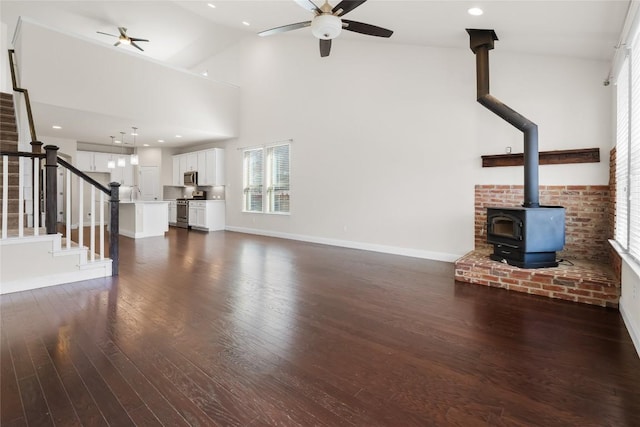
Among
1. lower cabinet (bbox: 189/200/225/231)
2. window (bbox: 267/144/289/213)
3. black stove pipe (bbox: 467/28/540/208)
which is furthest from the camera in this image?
lower cabinet (bbox: 189/200/225/231)

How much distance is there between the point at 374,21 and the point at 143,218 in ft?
21.5

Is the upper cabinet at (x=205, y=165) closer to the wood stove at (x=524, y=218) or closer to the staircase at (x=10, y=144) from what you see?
the staircase at (x=10, y=144)

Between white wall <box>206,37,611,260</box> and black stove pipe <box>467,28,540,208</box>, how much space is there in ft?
1.97

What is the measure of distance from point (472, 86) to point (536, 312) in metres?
3.52

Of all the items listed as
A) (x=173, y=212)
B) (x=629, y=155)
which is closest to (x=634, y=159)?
(x=629, y=155)

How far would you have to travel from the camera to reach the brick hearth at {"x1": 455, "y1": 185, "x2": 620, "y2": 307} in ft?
10.5

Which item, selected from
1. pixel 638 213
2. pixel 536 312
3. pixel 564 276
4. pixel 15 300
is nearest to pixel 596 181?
pixel 564 276

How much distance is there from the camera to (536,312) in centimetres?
295

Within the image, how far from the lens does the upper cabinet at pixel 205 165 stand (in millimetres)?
9328

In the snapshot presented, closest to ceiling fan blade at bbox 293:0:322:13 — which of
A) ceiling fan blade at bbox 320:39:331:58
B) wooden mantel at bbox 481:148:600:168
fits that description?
ceiling fan blade at bbox 320:39:331:58

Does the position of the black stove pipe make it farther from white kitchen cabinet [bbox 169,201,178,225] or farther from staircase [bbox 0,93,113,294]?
white kitchen cabinet [bbox 169,201,178,225]

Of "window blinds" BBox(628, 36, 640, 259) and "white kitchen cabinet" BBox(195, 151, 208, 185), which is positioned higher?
"white kitchen cabinet" BBox(195, 151, 208, 185)

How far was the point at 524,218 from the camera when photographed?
141 inches

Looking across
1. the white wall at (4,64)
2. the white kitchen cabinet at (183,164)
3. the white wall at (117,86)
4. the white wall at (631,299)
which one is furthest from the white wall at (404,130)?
the white wall at (4,64)
